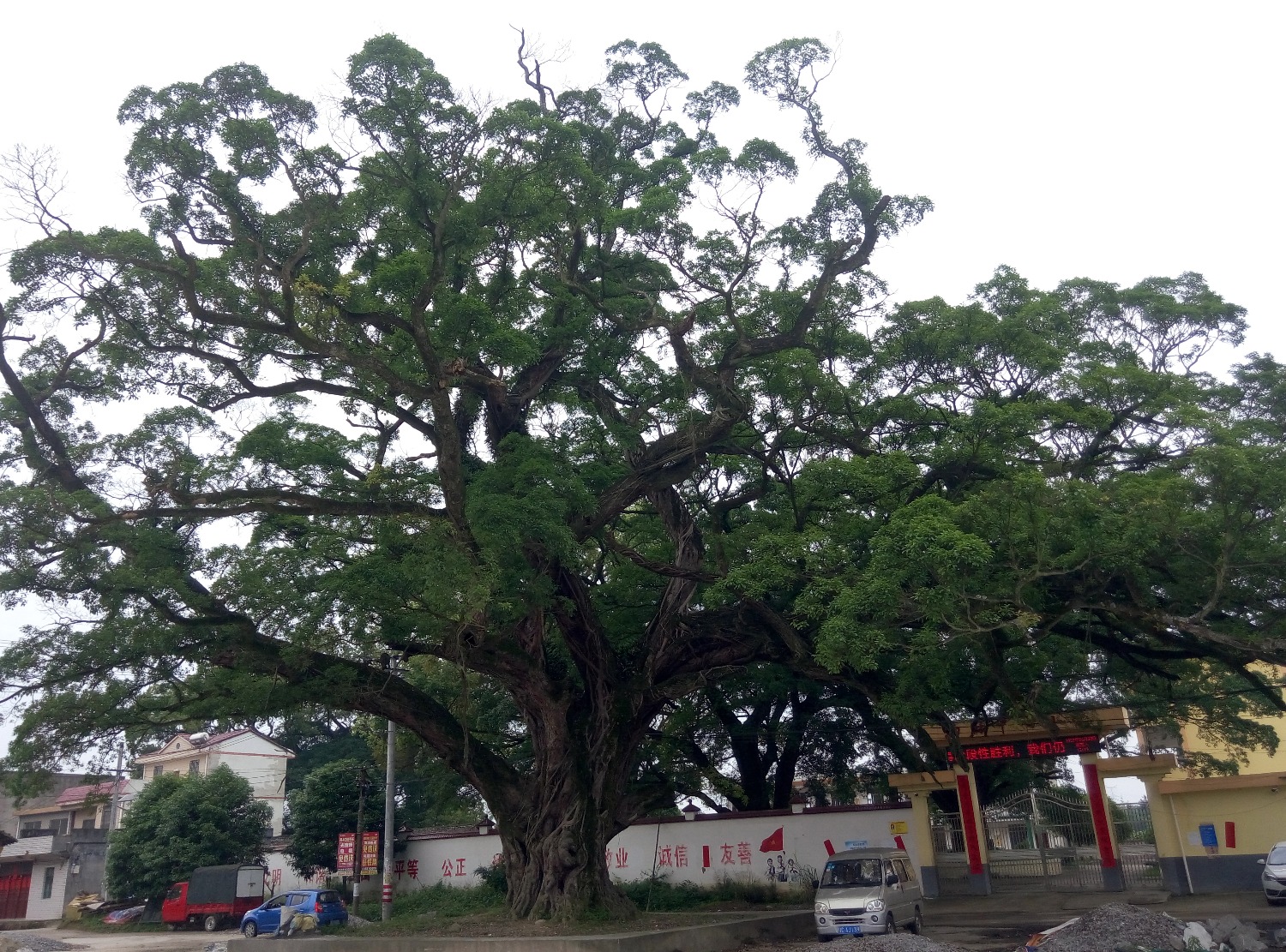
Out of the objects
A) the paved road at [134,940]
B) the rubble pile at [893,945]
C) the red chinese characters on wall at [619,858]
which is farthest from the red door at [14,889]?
the rubble pile at [893,945]

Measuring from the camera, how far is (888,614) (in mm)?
10820

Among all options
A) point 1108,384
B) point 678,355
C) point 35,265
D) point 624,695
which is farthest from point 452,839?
point 1108,384

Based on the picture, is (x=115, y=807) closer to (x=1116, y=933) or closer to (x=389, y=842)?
(x=389, y=842)

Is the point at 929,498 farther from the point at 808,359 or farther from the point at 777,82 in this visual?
the point at 777,82

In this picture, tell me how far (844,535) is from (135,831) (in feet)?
89.9

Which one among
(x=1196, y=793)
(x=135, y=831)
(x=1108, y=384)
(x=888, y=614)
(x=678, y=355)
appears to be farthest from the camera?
(x=135, y=831)

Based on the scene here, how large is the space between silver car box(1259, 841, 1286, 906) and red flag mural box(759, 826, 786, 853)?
8087mm

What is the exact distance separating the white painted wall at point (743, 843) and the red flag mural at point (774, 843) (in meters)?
0.02

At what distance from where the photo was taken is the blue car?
73.8 ft

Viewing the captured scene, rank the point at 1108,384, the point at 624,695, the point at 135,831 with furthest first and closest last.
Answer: the point at 135,831 < the point at 624,695 < the point at 1108,384

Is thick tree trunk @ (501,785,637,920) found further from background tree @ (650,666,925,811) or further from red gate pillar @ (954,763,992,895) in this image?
red gate pillar @ (954,763,992,895)

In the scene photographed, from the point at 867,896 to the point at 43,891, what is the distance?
1334 inches

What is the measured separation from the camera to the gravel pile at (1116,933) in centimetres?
959

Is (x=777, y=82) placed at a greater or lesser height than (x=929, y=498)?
greater
